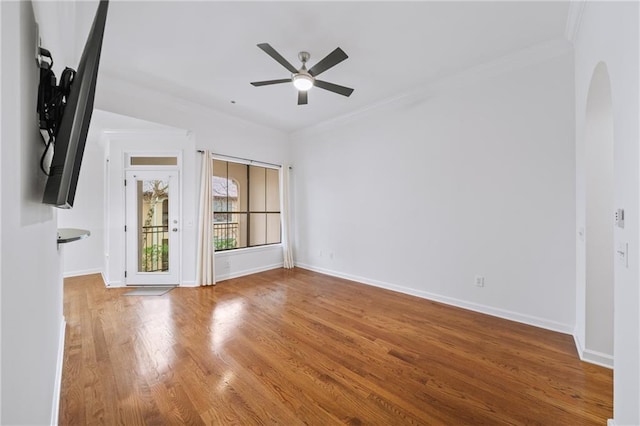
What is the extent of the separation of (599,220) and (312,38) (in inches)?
118

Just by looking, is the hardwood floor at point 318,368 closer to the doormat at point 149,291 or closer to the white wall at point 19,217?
the doormat at point 149,291

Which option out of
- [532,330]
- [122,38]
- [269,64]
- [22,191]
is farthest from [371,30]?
[532,330]

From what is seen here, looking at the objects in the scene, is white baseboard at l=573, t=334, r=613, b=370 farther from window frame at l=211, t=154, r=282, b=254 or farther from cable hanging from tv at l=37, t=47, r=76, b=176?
window frame at l=211, t=154, r=282, b=254

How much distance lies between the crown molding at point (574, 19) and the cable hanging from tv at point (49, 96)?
11.2 feet

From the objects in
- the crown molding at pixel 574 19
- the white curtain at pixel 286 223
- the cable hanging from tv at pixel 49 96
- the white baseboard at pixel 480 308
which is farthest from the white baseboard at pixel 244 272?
the crown molding at pixel 574 19

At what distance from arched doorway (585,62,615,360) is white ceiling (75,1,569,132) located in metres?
0.98

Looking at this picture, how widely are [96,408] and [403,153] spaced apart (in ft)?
13.2

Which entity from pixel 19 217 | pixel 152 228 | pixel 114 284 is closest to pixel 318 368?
pixel 19 217

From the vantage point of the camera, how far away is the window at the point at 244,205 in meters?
4.81

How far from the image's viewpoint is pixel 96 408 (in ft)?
5.28

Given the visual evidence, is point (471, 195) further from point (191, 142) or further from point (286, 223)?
point (191, 142)

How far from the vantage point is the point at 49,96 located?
3.37 feet

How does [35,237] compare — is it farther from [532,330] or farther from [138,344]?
[532,330]

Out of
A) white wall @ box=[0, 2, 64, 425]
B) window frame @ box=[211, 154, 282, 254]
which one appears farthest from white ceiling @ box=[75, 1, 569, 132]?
white wall @ box=[0, 2, 64, 425]
